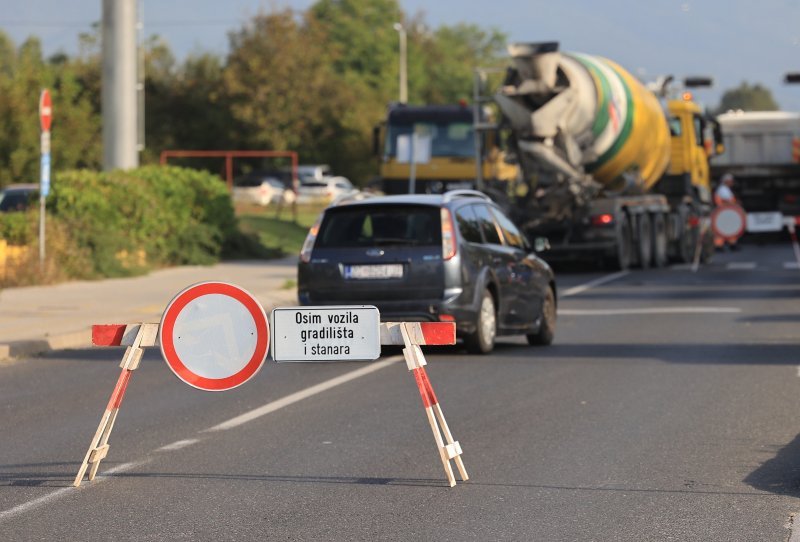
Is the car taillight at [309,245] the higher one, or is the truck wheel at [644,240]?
the car taillight at [309,245]

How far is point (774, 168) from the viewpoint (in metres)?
48.5

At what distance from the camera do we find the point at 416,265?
15.8m

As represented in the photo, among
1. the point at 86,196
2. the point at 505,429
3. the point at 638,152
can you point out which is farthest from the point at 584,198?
the point at 505,429

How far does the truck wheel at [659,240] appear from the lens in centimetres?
3453

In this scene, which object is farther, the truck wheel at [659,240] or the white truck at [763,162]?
the white truck at [763,162]

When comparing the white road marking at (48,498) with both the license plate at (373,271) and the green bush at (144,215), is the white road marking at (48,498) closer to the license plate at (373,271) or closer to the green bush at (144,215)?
the license plate at (373,271)

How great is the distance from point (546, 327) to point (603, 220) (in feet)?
46.6

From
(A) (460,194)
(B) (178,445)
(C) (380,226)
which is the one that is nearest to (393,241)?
(C) (380,226)

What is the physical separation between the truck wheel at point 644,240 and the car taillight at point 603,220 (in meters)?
1.84

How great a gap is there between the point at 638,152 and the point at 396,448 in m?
22.9

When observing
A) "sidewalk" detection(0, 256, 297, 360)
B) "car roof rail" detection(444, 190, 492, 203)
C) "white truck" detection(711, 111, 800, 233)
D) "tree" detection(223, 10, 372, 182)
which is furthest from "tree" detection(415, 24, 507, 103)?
"car roof rail" detection(444, 190, 492, 203)

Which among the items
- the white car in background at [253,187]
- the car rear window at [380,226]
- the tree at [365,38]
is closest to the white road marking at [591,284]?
the car rear window at [380,226]

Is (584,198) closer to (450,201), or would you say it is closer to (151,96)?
(450,201)

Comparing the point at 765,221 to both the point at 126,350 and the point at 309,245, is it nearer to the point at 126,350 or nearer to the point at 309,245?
the point at 309,245
